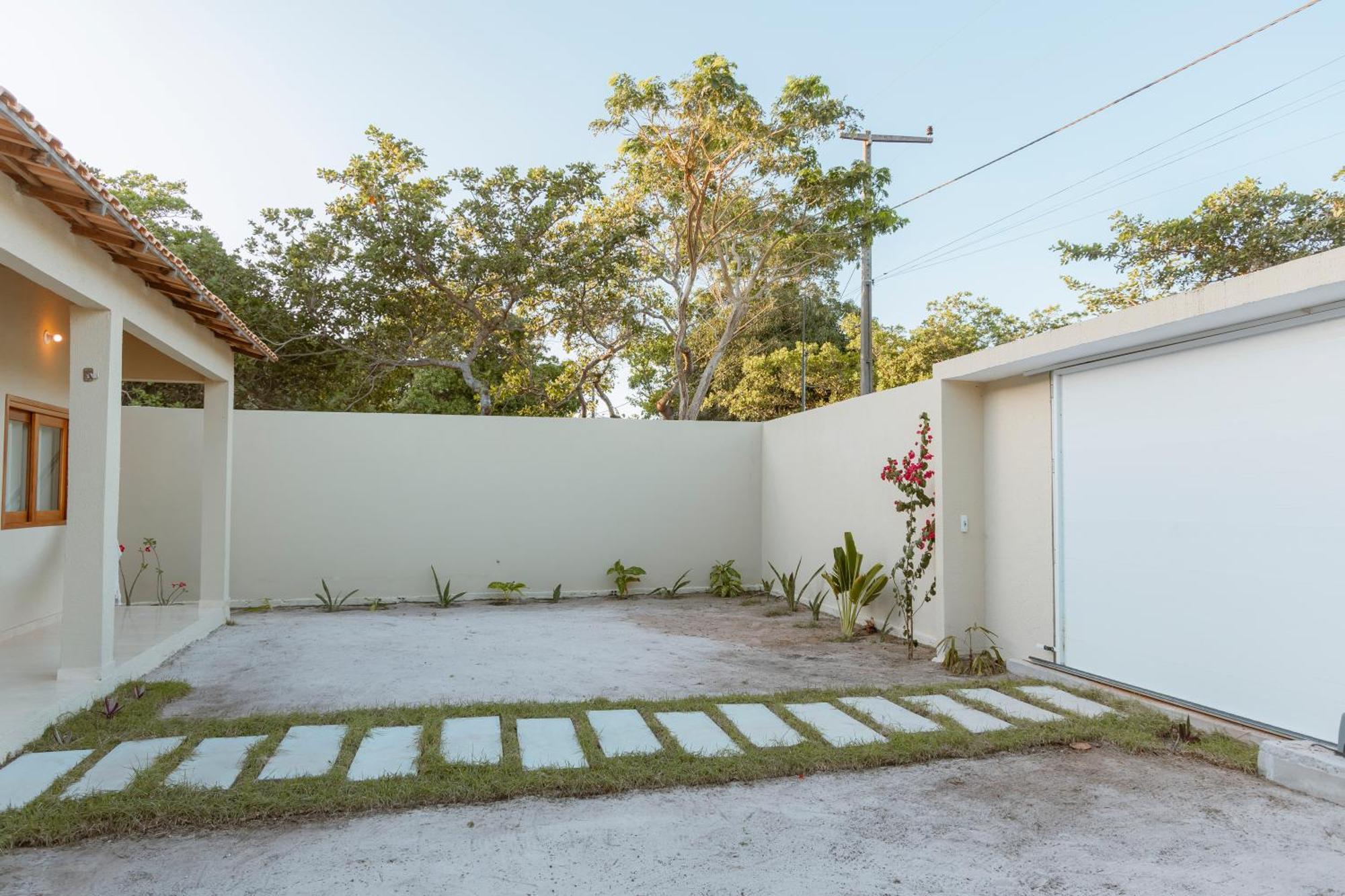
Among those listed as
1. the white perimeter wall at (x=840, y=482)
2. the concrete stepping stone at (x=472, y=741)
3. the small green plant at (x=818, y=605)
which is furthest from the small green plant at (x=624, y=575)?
the concrete stepping stone at (x=472, y=741)

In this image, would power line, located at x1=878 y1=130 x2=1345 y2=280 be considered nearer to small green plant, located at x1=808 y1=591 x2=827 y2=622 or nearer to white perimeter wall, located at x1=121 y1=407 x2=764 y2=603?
white perimeter wall, located at x1=121 y1=407 x2=764 y2=603

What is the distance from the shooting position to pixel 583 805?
306 centimetres

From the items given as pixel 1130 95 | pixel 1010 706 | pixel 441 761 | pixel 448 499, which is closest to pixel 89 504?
pixel 441 761

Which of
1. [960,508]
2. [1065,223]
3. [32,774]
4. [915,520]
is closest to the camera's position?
[32,774]

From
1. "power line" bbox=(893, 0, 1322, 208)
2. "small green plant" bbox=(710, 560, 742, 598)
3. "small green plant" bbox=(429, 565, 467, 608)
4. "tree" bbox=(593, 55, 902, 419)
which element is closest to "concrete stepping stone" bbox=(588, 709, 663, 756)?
"small green plant" bbox=(429, 565, 467, 608)

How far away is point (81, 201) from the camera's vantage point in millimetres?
3906

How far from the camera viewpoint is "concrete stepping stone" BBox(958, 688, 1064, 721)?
426cm

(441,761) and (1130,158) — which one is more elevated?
(1130,158)

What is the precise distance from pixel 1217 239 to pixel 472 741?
1517cm

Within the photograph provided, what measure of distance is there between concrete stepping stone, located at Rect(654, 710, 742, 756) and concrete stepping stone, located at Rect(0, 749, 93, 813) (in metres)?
2.52

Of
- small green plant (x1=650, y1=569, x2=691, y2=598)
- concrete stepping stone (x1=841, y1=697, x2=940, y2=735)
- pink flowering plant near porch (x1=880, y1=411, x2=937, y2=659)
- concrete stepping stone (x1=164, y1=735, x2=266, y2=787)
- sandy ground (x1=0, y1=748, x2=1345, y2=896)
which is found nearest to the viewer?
sandy ground (x1=0, y1=748, x2=1345, y2=896)

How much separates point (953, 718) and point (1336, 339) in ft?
8.11

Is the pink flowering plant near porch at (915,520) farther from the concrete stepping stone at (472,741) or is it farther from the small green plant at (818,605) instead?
the concrete stepping stone at (472,741)

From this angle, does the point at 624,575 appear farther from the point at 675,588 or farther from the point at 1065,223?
the point at 1065,223
